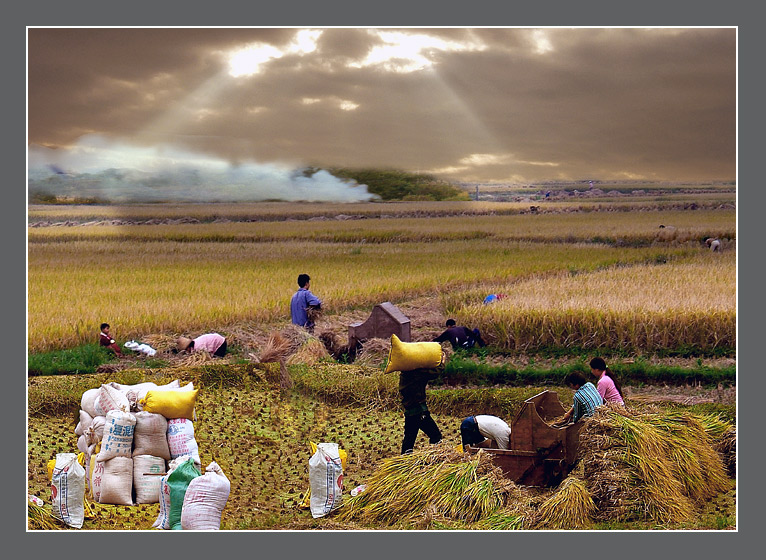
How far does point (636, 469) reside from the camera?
730cm

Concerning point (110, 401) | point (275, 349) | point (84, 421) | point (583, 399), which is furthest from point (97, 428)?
point (583, 399)

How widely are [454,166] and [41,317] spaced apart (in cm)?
437

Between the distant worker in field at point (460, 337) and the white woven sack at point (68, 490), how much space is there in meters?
4.13

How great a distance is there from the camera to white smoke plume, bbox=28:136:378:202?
960cm

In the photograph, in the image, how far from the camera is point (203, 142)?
9.77m

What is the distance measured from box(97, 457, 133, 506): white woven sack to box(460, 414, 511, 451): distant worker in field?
2.69 m

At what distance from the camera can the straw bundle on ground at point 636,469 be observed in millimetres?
7258

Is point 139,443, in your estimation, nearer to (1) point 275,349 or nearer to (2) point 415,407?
(2) point 415,407

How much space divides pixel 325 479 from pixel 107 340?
3366mm

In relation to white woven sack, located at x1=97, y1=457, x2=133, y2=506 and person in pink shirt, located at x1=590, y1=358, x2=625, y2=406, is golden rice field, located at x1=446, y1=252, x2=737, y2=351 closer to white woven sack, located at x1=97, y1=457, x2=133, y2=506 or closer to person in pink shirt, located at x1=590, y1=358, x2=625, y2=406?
person in pink shirt, located at x1=590, y1=358, x2=625, y2=406

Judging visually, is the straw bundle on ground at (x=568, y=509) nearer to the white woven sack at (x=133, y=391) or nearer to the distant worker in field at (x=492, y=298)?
the white woven sack at (x=133, y=391)

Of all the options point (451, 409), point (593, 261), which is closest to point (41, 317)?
point (451, 409)

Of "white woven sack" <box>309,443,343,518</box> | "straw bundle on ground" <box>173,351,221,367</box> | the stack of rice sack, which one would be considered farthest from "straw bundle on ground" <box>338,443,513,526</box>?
"straw bundle on ground" <box>173,351,221,367</box>

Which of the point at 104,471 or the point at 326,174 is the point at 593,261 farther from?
the point at 104,471
